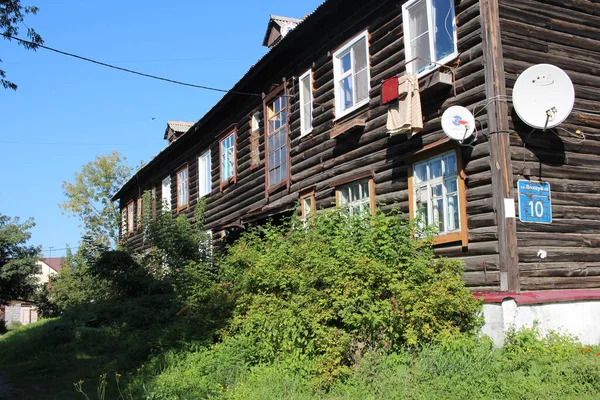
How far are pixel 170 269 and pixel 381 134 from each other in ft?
32.6

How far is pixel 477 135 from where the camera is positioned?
8930 millimetres

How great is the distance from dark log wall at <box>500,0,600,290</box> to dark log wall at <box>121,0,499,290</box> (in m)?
0.51

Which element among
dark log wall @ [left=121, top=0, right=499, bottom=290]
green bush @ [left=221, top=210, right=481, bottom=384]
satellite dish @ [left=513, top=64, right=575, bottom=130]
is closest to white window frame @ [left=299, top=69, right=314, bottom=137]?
dark log wall @ [left=121, top=0, right=499, bottom=290]

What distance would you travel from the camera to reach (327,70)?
1365cm

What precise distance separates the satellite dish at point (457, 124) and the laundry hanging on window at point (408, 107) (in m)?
1.11

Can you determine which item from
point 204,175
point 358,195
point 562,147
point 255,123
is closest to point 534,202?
point 562,147

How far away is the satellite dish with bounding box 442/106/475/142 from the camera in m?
8.82

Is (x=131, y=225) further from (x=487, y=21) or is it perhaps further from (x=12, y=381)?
(x=487, y=21)

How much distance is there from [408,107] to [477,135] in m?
1.53

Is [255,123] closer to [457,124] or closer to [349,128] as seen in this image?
[349,128]

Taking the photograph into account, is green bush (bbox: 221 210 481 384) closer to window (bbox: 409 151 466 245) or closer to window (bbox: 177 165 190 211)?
window (bbox: 409 151 466 245)

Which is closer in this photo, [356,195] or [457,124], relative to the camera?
[457,124]

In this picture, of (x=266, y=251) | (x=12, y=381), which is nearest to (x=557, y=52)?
(x=266, y=251)

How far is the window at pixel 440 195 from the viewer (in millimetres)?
9227
